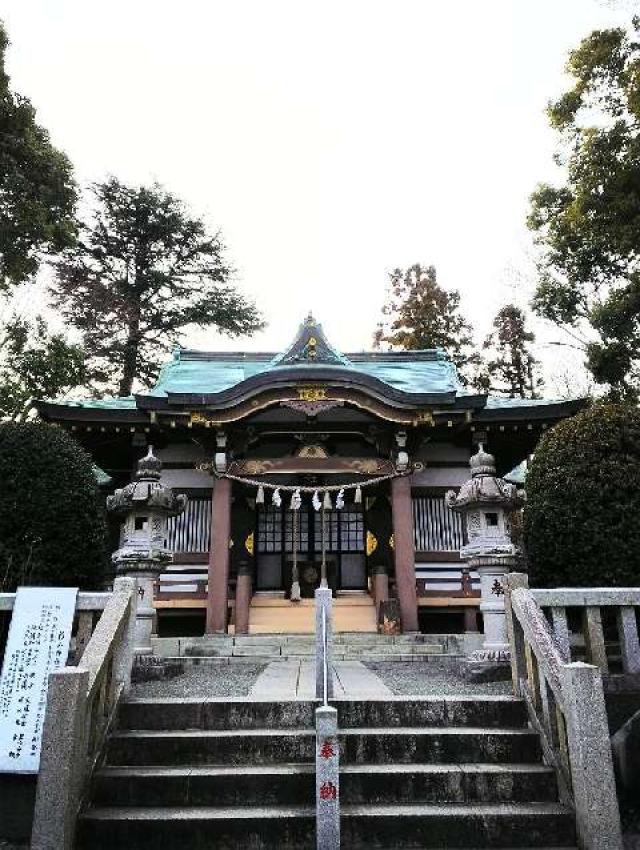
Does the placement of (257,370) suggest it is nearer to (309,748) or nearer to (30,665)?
(30,665)

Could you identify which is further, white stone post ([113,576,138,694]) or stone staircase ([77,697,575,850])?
white stone post ([113,576,138,694])

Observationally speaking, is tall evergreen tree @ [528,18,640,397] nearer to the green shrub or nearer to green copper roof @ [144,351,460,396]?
green copper roof @ [144,351,460,396]

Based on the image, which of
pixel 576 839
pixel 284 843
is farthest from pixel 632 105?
pixel 284 843

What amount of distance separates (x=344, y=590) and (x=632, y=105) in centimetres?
1201

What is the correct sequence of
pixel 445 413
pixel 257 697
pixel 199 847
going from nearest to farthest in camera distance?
pixel 199 847, pixel 257 697, pixel 445 413

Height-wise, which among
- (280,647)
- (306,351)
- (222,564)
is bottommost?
(280,647)

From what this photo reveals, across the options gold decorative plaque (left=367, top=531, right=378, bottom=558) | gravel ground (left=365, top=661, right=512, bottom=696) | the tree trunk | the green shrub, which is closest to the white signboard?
the green shrub

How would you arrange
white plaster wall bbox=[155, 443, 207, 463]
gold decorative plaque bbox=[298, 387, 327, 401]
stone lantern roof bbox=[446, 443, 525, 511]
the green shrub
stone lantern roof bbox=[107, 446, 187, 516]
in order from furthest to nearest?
white plaster wall bbox=[155, 443, 207, 463]
gold decorative plaque bbox=[298, 387, 327, 401]
the green shrub
stone lantern roof bbox=[107, 446, 187, 516]
stone lantern roof bbox=[446, 443, 525, 511]

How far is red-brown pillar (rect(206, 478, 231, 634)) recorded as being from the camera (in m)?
11.3

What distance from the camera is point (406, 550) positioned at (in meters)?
11.9

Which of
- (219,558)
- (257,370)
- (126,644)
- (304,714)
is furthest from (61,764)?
(257,370)

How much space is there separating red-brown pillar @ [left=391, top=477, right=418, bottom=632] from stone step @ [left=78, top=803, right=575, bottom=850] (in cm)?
739

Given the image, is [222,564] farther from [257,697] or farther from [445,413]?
[257,697]

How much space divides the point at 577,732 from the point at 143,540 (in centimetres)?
568
